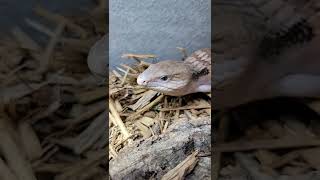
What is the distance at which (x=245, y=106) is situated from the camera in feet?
1.22

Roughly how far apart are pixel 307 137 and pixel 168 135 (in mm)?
555

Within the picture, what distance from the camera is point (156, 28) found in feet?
4.49

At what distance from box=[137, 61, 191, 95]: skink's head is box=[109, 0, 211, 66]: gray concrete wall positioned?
0.61ft

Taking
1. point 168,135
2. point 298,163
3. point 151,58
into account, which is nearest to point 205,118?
point 168,135

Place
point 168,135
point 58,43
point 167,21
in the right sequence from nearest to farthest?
point 58,43
point 168,135
point 167,21

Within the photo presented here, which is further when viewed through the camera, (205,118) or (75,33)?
(205,118)

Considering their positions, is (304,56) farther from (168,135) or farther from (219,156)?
(168,135)

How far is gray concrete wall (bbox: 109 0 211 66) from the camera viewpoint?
4.40ft

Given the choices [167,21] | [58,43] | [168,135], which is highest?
[167,21]

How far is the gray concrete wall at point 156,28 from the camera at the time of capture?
1.34 meters

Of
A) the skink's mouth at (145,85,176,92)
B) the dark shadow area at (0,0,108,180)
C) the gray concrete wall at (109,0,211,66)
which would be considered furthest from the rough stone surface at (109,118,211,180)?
the gray concrete wall at (109,0,211,66)

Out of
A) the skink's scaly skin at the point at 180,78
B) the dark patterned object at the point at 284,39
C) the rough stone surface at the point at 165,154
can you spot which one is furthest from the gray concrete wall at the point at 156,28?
the dark patterned object at the point at 284,39

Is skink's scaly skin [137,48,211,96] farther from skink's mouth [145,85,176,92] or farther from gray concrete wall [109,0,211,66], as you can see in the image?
gray concrete wall [109,0,211,66]

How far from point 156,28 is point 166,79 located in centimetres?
25
